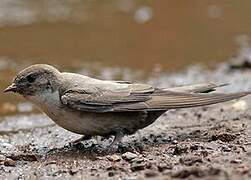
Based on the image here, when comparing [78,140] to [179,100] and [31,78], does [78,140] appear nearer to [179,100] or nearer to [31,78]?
[31,78]

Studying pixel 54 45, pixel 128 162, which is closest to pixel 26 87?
pixel 128 162

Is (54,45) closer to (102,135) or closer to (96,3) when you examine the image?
(96,3)

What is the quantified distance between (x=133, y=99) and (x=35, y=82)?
2.93ft

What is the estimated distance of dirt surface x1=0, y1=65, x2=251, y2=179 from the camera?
16.3 ft

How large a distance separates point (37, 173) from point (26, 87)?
0.95 metres

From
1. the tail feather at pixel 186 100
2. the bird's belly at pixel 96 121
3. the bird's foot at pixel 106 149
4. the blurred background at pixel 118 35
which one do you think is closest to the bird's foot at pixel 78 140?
the bird's foot at pixel 106 149

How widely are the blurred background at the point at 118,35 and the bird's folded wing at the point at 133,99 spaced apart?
7.59 feet

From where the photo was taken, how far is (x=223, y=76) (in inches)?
395

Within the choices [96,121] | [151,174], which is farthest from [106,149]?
[151,174]

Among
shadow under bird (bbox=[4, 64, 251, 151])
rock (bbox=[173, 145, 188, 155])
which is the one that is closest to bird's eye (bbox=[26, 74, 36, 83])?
shadow under bird (bbox=[4, 64, 251, 151])

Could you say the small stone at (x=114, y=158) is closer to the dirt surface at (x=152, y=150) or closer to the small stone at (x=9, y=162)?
the dirt surface at (x=152, y=150)

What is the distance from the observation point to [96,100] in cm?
596

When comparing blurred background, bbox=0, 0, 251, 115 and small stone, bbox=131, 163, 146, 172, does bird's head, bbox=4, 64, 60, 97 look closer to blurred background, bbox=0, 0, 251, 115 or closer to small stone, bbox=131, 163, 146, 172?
small stone, bbox=131, 163, 146, 172

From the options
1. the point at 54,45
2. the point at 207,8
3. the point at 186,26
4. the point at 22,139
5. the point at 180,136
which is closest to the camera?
the point at 180,136
